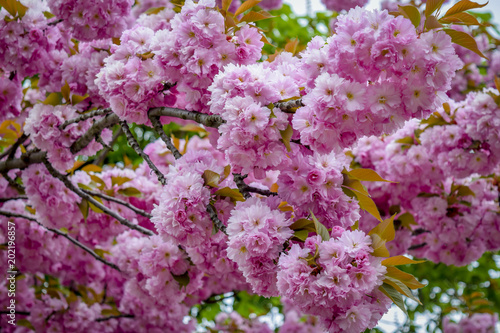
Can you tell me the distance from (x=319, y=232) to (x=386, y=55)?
2.18 feet

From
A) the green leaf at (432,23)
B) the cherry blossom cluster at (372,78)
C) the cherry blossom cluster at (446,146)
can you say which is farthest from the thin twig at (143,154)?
the cherry blossom cluster at (446,146)

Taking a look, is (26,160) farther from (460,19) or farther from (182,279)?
(460,19)

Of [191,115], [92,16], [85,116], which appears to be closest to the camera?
[191,115]

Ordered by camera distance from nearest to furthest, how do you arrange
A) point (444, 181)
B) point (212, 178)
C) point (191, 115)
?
1. point (212, 178)
2. point (191, 115)
3. point (444, 181)

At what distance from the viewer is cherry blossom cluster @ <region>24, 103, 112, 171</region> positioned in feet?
9.18

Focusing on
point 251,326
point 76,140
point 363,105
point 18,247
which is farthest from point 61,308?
point 363,105

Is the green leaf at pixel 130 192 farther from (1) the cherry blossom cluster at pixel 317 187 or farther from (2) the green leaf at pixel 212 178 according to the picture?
(1) the cherry blossom cluster at pixel 317 187

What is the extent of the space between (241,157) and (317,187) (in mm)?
331

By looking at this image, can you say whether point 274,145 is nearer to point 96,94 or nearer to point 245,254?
point 245,254

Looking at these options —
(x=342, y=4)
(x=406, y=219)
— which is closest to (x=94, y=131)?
(x=406, y=219)

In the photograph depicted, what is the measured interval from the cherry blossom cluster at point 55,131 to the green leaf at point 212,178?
4.16ft

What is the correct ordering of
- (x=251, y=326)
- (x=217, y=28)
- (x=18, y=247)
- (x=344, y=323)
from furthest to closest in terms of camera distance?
(x=251, y=326)
(x=18, y=247)
(x=217, y=28)
(x=344, y=323)

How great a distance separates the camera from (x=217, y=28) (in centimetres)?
213

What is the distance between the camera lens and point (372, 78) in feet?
5.57
